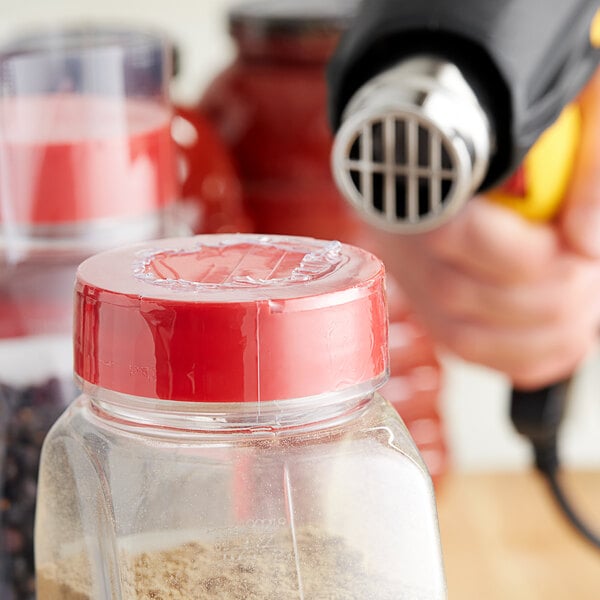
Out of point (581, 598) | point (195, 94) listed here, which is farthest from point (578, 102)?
point (195, 94)

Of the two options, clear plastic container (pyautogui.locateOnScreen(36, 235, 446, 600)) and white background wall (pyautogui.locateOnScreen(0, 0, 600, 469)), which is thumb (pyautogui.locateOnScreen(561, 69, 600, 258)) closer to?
clear plastic container (pyautogui.locateOnScreen(36, 235, 446, 600))

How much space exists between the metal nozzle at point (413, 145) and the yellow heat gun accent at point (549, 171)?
2.7 inches

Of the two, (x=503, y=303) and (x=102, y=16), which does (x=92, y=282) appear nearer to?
(x=503, y=303)

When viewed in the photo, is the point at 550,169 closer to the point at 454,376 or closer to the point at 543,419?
the point at 543,419

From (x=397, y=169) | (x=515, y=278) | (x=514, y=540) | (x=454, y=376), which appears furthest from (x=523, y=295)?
(x=454, y=376)

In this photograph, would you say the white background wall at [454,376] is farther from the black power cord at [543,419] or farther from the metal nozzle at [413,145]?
the metal nozzle at [413,145]

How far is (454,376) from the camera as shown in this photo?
802 mm

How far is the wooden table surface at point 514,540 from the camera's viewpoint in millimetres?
561

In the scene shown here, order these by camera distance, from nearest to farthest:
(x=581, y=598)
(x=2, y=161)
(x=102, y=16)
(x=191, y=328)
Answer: (x=191, y=328) < (x=2, y=161) < (x=581, y=598) < (x=102, y=16)

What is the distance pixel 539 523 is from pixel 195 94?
351mm

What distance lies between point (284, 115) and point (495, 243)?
7.3 inches

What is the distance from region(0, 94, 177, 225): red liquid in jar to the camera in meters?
0.28

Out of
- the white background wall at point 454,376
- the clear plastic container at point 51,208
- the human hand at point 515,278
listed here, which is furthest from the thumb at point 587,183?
the white background wall at point 454,376

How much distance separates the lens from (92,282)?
19cm
